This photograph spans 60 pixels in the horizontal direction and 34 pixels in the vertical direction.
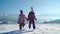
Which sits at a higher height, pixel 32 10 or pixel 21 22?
pixel 32 10

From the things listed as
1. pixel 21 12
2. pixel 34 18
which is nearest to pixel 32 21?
pixel 34 18

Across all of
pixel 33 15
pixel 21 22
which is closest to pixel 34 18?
pixel 33 15

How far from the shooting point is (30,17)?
14.6m

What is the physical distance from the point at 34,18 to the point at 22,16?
1110 millimetres

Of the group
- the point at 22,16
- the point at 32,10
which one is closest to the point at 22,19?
the point at 22,16

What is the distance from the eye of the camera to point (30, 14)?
1452 centimetres

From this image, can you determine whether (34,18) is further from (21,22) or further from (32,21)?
(21,22)

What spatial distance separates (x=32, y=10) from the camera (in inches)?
568

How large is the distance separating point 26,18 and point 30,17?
18.4 inches

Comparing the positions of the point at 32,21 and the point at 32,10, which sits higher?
the point at 32,10

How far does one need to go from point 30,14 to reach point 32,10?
0.41m

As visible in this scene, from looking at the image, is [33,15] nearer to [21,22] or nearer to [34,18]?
[34,18]

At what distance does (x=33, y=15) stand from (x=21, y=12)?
1.12 meters

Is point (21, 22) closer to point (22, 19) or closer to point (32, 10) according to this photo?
point (22, 19)
